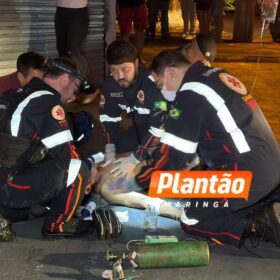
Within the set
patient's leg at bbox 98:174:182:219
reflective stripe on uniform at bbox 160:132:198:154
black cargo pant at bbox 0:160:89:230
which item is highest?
reflective stripe on uniform at bbox 160:132:198:154

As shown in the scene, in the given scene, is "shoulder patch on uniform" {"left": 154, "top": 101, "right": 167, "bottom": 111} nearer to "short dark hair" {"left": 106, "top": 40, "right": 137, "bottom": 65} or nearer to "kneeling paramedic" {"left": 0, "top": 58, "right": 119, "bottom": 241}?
"short dark hair" {"left": 106, "top": 40, "right": 137, "bottom": 65}

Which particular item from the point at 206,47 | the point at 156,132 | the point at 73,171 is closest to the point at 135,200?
the point at 156,132

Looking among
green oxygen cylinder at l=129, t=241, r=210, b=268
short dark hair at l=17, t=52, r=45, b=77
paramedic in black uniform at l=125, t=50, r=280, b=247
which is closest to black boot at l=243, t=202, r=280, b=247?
paramedic in black uniform at l=125, t=50, r=280, b=247

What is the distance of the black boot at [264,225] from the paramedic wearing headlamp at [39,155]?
96 centimetres

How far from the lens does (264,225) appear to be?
301cm

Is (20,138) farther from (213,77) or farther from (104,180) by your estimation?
(213,77)

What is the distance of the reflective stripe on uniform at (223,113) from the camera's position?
2.84 metres

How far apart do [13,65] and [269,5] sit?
12.5 ft

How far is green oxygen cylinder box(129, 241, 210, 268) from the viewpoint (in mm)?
2814

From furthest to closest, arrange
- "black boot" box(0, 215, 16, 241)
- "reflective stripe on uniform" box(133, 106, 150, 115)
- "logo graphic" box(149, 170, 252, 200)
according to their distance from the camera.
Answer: "reflective stripe on uniform" box(133, 106, 150, 115) → "black boot" box(0, 215, 16, 241) → "logo graphic" box(149, 170, 252, 200)

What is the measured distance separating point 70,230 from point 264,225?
1.12 metres

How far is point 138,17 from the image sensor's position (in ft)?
25.6

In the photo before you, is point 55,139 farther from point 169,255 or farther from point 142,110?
point 142,110

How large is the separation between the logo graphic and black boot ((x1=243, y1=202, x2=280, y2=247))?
143mm
